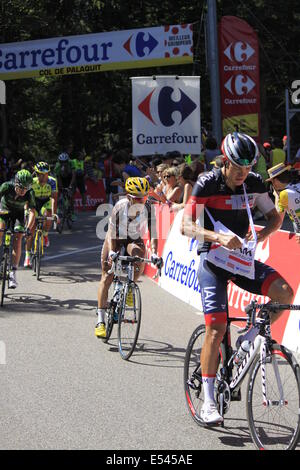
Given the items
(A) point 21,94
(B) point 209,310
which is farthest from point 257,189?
(A) point 21,94

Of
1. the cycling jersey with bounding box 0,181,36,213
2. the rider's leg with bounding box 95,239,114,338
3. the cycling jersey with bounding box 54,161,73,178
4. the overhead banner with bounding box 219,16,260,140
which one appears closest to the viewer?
the rider's leg with bounding box 95,239,114,338

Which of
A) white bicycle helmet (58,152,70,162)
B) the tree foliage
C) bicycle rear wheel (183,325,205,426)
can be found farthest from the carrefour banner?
bicycle rear wheel (183,325,205,426)

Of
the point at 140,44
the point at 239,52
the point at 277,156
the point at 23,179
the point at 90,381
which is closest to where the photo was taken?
the point at 90,381

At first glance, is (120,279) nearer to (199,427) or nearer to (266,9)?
(199,427)

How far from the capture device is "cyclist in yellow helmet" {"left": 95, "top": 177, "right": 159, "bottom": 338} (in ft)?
30.2

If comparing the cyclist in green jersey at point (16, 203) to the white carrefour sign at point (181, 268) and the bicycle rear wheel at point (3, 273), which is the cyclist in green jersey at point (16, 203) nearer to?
the bicycle rear wheel at point (3, 273)

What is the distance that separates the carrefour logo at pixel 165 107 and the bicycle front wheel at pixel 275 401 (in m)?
13.4

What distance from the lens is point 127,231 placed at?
31.1 feet

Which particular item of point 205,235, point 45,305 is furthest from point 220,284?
point 45,305

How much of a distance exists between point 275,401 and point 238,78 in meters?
16.2

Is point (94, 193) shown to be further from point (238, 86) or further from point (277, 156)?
point (238, 86)

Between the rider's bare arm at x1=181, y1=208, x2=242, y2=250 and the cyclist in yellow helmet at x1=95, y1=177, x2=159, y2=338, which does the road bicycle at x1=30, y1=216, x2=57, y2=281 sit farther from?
the rider's bare arm at x1=181, y1=208, x2=242, y2=250

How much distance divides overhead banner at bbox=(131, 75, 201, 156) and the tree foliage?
1570 centimetres

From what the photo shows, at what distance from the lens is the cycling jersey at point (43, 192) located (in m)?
15.4
